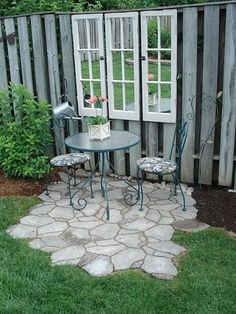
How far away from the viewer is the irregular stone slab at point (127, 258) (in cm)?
310

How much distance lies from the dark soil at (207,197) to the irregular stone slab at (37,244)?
1.04 meters

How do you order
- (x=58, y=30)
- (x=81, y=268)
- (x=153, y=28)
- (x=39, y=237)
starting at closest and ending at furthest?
(x=81, y=268) → (x=39, y=237) → (x=58, y=30) → (x=153, y=28)

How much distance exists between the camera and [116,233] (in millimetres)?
3592

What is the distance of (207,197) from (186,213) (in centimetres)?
42

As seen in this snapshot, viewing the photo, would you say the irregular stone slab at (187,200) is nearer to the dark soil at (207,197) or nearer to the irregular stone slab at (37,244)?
the dark soil at (207,197)

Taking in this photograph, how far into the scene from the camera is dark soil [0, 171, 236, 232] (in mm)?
3742

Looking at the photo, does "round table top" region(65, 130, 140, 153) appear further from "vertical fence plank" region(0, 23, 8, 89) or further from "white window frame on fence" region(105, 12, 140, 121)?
"vertical fence plank" region(0, 23, 8, 89)

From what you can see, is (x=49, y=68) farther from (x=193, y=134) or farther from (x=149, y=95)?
(x=193, y=134)

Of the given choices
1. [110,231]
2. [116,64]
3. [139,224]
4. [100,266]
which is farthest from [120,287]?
[116,64]

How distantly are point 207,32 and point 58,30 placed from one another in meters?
1.73

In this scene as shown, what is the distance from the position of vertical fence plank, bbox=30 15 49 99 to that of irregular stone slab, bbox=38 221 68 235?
1.80 m

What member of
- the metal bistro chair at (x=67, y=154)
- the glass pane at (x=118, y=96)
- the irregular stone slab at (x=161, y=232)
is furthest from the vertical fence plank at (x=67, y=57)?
the irregular stone slab at (x=161, y=232)

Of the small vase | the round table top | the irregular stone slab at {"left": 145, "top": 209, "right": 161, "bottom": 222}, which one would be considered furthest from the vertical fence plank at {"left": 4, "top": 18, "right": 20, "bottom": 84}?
the irregular stone slab at {"left": 145, "top": 209, "right": 161, "bottom": 222}

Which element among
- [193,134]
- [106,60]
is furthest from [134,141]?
[106,60]
